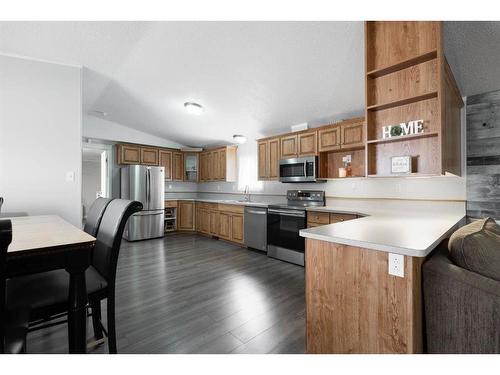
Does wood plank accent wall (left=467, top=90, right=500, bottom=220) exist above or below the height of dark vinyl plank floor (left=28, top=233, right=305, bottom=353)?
above

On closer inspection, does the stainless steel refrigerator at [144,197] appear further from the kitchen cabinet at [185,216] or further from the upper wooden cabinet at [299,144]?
the upper wooden cabinet at [299,144]

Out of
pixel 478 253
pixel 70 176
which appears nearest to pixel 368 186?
pixel 478 253

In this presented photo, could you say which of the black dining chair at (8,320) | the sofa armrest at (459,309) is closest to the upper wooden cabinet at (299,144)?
the sofa armrest at (459,309)

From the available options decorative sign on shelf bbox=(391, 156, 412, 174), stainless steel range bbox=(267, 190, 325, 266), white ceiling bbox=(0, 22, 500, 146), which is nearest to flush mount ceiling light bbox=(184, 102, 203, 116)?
white ceiling bbox=(0, 22, 500, 146)

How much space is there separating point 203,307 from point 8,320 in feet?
4.71

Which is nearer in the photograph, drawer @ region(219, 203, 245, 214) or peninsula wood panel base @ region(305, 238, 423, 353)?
peninsula wood panel base @ region(305, 238, 423, 353)

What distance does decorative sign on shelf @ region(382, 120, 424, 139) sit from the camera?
196cm

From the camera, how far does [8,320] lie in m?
1.04

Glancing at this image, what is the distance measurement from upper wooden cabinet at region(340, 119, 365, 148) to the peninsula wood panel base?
2.24 meters

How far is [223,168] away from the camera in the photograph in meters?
5.59

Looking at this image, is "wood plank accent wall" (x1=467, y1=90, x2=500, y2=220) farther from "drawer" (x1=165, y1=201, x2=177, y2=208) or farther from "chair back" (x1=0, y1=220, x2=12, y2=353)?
"drawer" (x1=165, y1=201, x2=177, y2=208)

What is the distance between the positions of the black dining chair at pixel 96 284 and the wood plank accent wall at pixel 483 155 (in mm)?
3290
